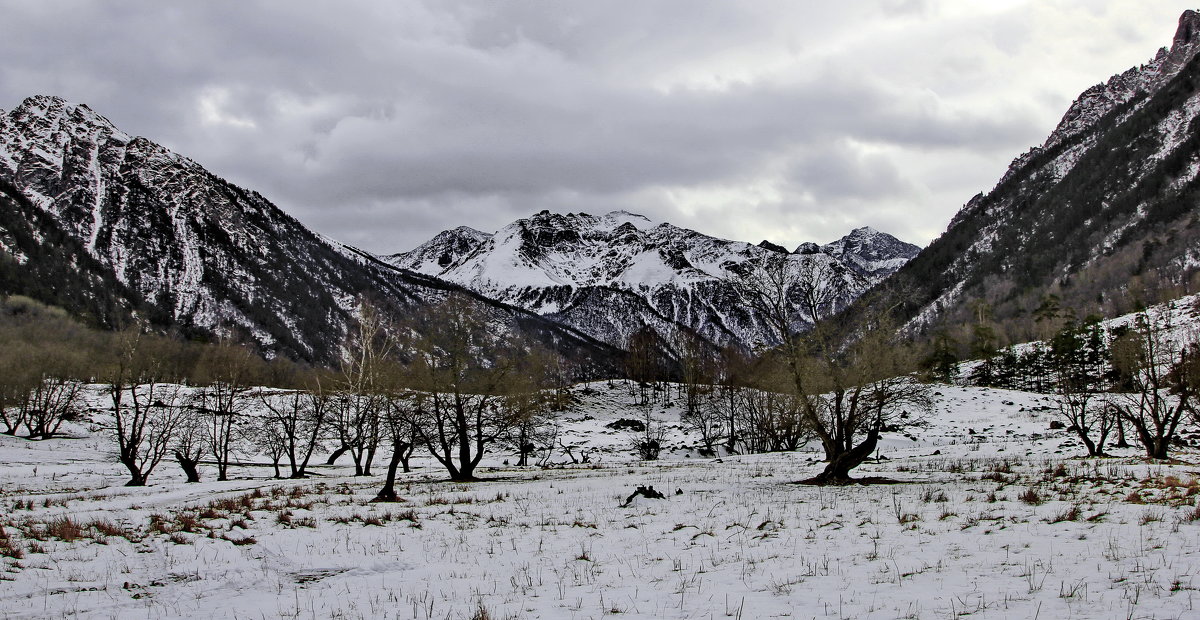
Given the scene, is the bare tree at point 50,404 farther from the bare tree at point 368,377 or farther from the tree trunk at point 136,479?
the bare tree at point 368,377

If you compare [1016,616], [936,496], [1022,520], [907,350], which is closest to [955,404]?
[907,350]

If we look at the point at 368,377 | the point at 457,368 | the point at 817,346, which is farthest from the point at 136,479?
the point at 817,346

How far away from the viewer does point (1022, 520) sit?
39.2 feet

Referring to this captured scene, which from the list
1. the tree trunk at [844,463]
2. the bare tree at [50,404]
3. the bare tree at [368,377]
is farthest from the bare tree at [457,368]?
the bare tree at [50,404]

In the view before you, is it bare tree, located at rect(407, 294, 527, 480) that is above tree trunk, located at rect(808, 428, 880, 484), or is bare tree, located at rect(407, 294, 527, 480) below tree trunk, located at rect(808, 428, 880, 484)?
above

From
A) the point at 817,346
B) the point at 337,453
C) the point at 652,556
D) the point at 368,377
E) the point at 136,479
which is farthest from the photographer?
the point at 337,453

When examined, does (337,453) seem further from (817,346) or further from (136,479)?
(817,346)

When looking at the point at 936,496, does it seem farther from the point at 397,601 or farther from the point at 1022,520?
the point at 397,601

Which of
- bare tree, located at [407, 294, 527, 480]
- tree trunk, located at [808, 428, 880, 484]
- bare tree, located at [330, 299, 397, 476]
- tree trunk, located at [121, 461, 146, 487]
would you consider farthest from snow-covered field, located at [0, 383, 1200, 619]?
tree trunk, located at [121, 461, 146, 487]

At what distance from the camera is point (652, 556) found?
36.2 feet

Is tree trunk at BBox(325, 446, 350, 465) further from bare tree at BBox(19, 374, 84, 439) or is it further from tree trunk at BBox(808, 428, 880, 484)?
bare tree at BBox(19, 374, 84, 439)

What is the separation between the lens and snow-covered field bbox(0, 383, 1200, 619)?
7.67 metres

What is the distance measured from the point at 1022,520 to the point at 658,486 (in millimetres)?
13726

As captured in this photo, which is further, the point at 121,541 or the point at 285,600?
the point at 121,541
